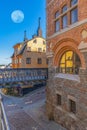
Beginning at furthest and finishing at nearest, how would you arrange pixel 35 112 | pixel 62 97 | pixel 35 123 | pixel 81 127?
pixel 35 112 → pixel 35 123 → pixel 62 97 → pixel 81 127

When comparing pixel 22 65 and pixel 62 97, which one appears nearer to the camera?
pixel 62 97

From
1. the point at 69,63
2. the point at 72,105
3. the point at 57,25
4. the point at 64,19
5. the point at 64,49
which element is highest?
the point at 64,19

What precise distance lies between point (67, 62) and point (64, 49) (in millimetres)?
1056

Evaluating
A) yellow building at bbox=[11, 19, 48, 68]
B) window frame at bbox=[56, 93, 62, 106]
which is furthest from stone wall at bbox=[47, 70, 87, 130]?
yellow building at bbox=[11, 19, 48, 68]

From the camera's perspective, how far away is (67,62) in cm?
1148

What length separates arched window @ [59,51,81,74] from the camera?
33.5 feet

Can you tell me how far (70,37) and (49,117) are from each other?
23.7ft

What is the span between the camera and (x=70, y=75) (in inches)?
420

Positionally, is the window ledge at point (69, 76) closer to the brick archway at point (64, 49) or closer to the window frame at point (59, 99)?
the brick archway at point (64, 49)

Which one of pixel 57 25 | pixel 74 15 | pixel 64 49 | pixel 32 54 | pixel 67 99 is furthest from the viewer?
pixel 32 54

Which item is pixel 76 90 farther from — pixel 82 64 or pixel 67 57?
pixel 67 57

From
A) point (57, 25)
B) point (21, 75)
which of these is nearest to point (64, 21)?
point (57, 25)

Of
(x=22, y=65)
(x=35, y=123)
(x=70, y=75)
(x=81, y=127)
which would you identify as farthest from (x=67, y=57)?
(x=22, y=65)

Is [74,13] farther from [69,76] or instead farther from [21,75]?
[21,75]
